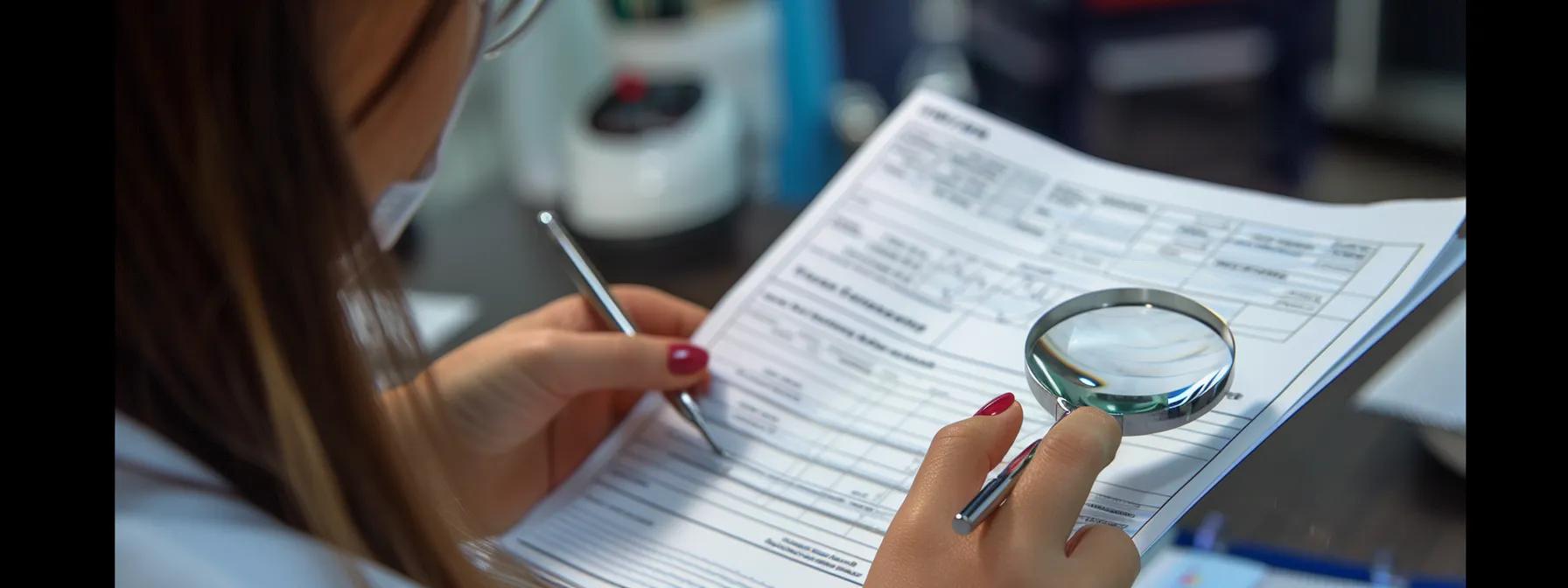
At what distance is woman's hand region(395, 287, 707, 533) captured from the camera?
641mm

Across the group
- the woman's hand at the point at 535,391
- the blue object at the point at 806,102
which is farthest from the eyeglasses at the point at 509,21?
the blue object at the point at 806,102

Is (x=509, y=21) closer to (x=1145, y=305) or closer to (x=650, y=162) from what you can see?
(x=1145, y=305)

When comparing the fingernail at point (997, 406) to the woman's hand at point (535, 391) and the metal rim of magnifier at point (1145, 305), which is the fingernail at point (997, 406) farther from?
the woman's hand at point (535, 391)

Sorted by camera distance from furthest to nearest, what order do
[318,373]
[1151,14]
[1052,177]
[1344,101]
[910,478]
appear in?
[1344,101] → [1151,14] → [1052,177] → [910,478] → [318,373]

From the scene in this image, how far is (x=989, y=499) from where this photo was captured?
462mm

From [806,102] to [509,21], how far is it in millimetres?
963

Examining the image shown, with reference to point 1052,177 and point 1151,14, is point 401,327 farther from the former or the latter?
point 1151,14

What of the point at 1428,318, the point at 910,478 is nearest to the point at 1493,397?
the point at 910,478

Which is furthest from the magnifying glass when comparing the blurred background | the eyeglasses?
the eyeglasses

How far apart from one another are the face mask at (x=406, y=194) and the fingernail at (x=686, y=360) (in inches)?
5.7

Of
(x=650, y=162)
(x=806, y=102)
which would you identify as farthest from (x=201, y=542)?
(x=806, y=102)

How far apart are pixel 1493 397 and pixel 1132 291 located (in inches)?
5.7

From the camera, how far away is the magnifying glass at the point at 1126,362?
49 cm

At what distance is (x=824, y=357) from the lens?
64 centimetres
